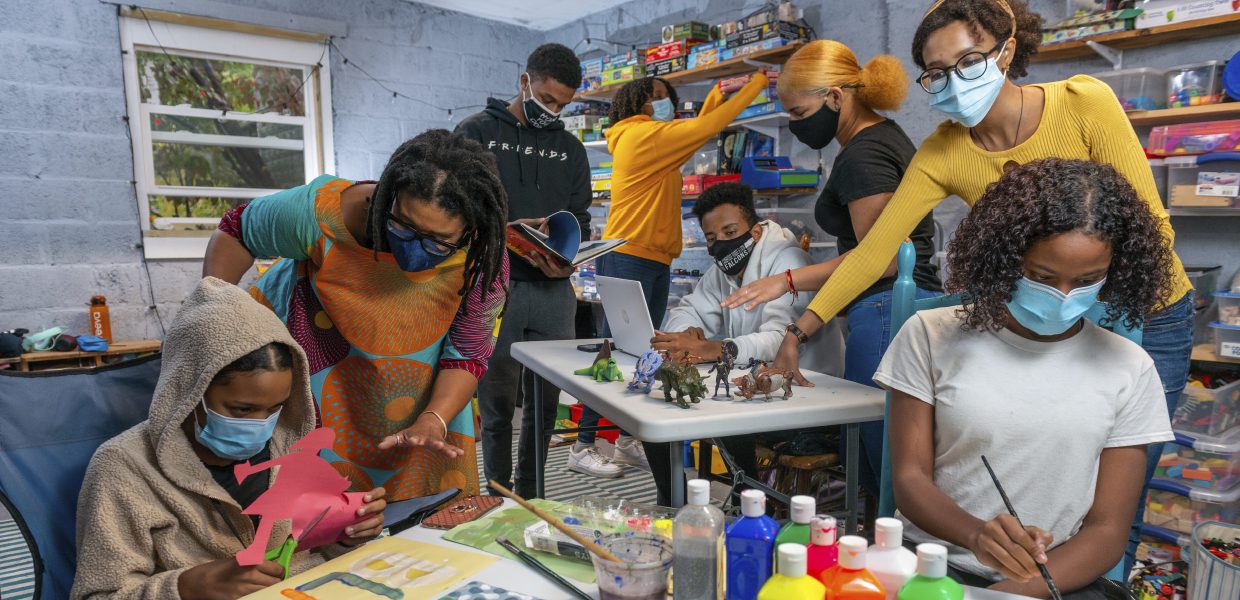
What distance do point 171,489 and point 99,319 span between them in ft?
11.9

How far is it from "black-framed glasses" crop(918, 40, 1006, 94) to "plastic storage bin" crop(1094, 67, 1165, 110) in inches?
57.4

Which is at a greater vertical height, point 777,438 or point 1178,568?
point 777,438

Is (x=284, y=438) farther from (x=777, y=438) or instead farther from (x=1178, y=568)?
(x=1178, y=568)

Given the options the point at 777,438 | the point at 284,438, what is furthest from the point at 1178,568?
the point at 284,438

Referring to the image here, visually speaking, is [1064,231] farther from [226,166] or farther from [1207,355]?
[226,166]

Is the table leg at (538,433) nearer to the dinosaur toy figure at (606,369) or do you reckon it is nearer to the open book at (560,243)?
the open book at (560,243)

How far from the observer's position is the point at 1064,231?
3.83 feet

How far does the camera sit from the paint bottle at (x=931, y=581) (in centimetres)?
76

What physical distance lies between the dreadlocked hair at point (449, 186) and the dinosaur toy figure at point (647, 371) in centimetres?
44

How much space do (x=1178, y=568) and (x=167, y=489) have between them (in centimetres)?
269

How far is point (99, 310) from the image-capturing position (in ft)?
13.4

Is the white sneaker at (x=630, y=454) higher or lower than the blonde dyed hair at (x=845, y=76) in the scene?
lower

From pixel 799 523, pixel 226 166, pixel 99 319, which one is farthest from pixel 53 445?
pixel 226 166

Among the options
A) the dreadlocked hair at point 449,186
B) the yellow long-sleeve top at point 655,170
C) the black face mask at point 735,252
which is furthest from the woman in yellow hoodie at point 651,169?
the dreadlocked hair at point 449,186
